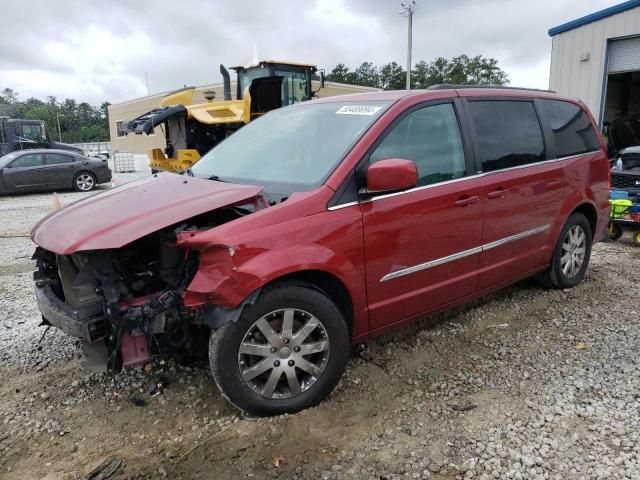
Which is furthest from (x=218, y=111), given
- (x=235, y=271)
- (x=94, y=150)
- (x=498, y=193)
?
(x=94, y=150)

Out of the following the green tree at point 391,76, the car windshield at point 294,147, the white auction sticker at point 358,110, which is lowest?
the car windshield at point 294,147

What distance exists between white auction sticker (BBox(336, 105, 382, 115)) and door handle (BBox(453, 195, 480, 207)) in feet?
2.81

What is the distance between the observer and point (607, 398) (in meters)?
3.07

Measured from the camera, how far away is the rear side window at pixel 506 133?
149 inches

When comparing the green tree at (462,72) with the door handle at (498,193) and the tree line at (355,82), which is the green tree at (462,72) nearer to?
the tree line at (355,82)

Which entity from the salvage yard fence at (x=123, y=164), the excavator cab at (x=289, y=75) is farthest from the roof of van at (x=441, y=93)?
the salvage yard fence at (x=123, y=164)

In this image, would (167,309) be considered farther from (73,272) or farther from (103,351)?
(73,272)

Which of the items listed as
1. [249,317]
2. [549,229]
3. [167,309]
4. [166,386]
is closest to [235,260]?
[249,317]

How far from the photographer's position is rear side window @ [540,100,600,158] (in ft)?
14.7

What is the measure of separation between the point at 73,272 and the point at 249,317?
1.21 m

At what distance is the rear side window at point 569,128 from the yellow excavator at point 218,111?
6653mm

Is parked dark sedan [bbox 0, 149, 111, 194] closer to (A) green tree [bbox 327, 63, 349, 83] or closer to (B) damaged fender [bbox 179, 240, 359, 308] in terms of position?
(B) damaged fender [bbox 179, 240, 359, 308]

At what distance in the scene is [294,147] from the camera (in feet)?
11.5

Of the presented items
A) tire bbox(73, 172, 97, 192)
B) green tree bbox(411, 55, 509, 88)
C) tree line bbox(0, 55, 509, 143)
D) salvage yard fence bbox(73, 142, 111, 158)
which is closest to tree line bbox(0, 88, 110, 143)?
tree line bbox(0, 55, 509, 143)
